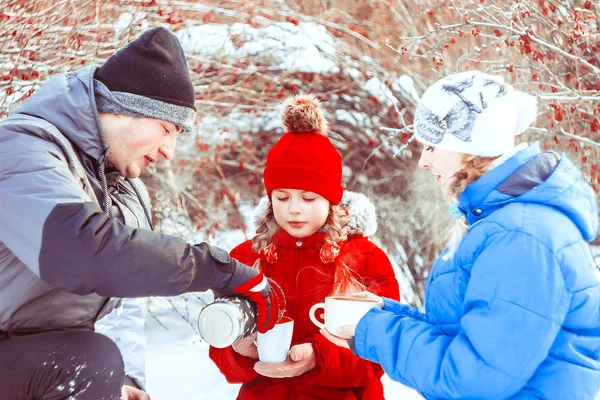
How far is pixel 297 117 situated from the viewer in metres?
2.50

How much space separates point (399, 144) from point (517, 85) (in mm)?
925

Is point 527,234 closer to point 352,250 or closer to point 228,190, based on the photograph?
point 352,250

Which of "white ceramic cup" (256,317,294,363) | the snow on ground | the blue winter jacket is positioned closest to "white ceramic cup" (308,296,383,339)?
the blue winter jacket

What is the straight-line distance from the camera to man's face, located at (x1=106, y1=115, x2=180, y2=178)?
195 cm

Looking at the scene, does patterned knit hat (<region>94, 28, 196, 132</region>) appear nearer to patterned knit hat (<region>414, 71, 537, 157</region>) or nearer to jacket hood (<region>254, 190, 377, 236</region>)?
jacket hood (<region>254, 190, 377, 236</region>)

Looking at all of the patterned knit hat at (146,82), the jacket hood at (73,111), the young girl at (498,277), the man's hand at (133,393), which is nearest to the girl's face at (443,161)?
the young girl at (498,277)

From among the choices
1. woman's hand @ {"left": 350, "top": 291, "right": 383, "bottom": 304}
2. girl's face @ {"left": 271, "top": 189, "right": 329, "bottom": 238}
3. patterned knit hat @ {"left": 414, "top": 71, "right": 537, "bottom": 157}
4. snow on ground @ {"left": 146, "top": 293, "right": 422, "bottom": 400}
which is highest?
patterned knit hat @ {"left": 414, "top": 71, "right": 537, "bottom": 157}

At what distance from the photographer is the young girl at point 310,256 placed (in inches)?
88.5

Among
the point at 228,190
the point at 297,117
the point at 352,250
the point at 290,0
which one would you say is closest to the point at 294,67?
the point at 290,0

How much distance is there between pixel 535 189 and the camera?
1551 millimetres

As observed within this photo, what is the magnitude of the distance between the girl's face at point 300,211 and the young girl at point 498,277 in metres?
0.73

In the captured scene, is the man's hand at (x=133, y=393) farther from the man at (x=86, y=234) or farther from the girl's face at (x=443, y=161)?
the girl's face at (x=443, y=161)

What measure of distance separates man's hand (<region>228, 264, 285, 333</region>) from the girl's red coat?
39cm

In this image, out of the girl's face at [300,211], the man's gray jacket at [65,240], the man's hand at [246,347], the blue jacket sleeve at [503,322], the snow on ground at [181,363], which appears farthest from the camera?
the snow on ground at [181,363]
